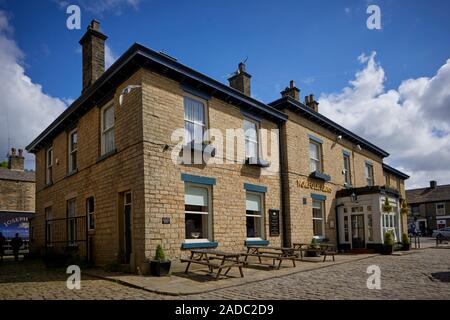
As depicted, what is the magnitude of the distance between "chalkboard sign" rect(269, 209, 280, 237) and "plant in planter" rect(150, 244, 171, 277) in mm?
6284

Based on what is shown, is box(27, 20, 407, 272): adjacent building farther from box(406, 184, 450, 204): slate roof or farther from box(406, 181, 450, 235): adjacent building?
box(406, 184, 450, 204): slate roof

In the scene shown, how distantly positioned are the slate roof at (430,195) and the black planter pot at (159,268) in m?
50.7

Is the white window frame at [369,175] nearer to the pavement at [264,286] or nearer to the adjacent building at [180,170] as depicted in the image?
the adjacent building at [180,170]

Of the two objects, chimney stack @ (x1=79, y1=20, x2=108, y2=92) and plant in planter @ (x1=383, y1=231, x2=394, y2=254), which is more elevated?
chimney stack @ (x1=79, y1=20, x2=108, y2=92)

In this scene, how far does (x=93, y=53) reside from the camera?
1546 cm

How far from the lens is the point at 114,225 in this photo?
12.4 m

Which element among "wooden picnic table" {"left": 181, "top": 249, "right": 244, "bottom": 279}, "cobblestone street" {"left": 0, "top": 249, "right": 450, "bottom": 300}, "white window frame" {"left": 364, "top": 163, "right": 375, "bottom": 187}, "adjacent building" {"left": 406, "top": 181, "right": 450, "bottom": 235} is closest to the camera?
"cobblestone street" {"left": 0, "top": 249, "right": 450, "bottom": 300}

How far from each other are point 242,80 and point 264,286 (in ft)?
35.7

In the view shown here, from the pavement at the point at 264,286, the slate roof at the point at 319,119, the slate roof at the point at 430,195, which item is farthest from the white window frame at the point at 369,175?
the slate roof at the point at 430,195

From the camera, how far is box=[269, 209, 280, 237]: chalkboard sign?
15.8 meters

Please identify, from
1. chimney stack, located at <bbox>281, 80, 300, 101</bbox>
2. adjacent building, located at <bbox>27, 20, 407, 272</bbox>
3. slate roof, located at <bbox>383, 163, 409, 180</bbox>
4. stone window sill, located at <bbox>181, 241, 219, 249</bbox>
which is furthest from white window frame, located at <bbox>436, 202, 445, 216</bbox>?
stone window sill, located at <bbox>181, 241, 219, 249</bbox>

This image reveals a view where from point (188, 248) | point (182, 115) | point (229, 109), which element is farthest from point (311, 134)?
point (188, 248)

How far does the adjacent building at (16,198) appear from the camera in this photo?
3222cm
